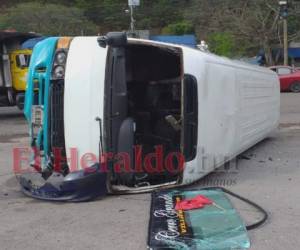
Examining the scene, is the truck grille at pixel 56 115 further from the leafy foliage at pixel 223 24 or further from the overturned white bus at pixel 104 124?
the leafy foliage at pixel 223 24

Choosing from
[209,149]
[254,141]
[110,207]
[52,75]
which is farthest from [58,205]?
[254,141]

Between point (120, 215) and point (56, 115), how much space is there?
4.91ft

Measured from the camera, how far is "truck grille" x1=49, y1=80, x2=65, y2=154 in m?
6.87

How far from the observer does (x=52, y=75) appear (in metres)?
6.89

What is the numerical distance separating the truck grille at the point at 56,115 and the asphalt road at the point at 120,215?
0.73 meters

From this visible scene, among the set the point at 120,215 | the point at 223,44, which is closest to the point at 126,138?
the point at 120,215

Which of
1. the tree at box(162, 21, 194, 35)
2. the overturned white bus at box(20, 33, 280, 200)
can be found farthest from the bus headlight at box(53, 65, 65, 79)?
the tree at box(162, 21, 194, 35)

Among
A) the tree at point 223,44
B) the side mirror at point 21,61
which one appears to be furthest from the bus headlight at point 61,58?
the tree at point 223,44

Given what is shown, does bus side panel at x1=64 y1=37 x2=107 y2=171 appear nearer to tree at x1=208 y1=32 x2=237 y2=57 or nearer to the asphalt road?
the asphalt road

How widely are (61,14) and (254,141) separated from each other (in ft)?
153

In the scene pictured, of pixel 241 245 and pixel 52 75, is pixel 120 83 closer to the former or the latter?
pixel 52 75

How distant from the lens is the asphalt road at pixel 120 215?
530 cm

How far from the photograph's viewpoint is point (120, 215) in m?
6.17

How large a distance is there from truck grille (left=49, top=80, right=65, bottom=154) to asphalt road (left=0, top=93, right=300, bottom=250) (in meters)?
0.73
